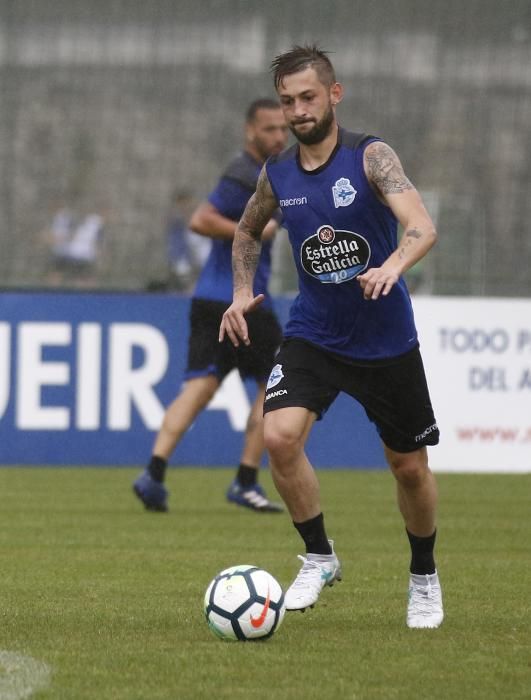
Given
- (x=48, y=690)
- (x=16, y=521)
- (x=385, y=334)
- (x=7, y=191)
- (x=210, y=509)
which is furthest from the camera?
(x=7, y=191)

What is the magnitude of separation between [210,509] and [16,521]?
4.74 feet

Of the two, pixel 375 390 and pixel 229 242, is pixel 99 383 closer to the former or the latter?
pixel 229 242

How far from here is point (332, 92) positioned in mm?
6082

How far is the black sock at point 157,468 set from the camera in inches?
406

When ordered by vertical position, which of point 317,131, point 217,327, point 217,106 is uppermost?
point 317,131

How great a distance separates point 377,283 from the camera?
5.39m

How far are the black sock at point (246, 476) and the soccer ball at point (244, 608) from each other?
195 inches

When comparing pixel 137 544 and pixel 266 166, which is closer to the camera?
pixel 266 166

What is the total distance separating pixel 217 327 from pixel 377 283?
209 inches

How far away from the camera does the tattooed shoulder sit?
19.2 feet

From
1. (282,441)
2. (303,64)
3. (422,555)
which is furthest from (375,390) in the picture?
(303,64)

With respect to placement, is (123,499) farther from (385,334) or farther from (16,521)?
(385,334)

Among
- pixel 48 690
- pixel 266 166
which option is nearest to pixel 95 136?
pixel 266 166

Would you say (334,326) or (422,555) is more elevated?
(334,326)
